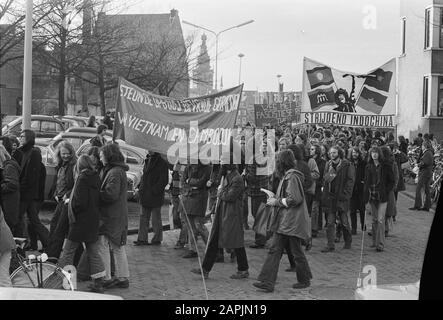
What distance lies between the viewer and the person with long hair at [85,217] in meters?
6.39

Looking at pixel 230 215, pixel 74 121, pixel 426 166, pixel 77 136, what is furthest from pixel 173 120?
pixel 74 121

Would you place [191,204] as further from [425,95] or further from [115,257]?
[425,95]

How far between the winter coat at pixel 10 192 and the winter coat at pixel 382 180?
482 centimetres

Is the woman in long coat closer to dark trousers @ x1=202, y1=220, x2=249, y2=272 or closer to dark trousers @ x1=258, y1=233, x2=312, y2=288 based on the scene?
dark trousers @ x1=202, y1=220, x2=249, y2=272

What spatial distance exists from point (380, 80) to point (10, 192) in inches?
→ 166

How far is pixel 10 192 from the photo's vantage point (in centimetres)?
704

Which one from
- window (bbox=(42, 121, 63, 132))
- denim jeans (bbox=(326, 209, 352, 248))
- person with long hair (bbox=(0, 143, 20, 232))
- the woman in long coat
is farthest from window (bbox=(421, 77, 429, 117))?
window (bbox=(42, 121, 63, 132))

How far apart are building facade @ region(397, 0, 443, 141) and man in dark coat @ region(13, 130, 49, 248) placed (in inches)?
183

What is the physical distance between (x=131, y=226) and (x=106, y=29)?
3278 millimetres

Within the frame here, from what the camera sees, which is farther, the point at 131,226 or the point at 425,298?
the point at 131,226

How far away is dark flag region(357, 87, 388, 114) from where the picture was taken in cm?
595
